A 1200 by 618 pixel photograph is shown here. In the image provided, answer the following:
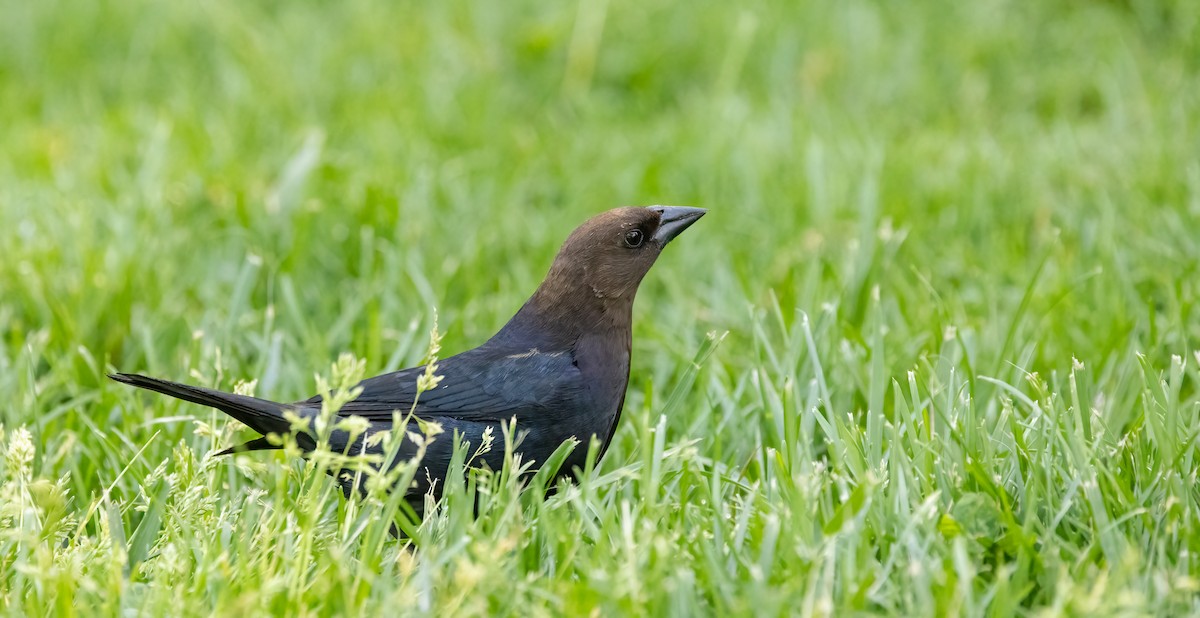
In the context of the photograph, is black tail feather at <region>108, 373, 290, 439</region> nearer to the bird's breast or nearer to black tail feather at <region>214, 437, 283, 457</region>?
black tail feather at <region>214, 437, 283, 457</region>

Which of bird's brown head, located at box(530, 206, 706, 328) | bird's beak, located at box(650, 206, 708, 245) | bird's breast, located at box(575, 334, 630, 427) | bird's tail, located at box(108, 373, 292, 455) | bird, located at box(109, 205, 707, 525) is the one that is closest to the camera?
bird's tail, located at box(108, 373, 292, 455)

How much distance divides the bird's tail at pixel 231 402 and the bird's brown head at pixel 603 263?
2.37 feet

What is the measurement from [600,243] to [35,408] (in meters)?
1.43

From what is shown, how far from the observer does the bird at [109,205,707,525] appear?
270 centimetres

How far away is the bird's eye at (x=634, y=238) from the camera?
309 centimetres

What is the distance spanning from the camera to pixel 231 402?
101 inches

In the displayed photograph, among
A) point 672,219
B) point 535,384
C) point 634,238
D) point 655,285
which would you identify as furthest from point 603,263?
point 655,285

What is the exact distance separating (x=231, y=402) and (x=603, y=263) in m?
0.95

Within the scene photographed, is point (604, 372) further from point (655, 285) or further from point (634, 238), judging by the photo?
point (655, 285)

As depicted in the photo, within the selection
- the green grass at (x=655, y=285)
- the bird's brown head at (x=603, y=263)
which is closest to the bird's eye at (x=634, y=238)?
the bird's brown head at (x=603, y=263)

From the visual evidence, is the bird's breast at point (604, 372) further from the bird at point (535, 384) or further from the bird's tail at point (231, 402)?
the bird's tail at point (231, 402)

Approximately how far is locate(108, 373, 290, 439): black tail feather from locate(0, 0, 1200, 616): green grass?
11 centimetres

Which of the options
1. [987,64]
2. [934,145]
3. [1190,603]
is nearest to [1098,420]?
[1190,603]

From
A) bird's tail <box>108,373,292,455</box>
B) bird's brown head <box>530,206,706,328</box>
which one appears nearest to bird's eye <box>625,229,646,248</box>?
bird's brown head <box>530,206,706,328</box>
